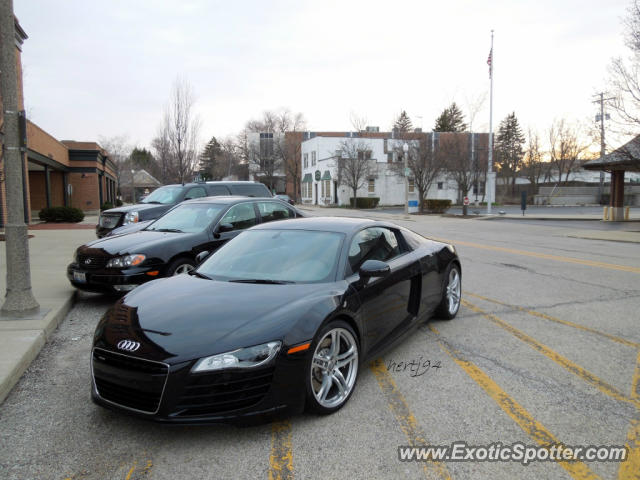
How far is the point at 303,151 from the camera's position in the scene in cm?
6228

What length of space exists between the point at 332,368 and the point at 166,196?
1061 cm

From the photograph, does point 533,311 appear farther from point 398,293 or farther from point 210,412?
point 210,412

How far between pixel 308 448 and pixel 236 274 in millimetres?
1713

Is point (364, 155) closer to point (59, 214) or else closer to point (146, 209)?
point (59, 214)

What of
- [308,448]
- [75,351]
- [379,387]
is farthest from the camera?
[75,351]

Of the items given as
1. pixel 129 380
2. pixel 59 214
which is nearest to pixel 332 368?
pixel 129 380

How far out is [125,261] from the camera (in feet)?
20.1

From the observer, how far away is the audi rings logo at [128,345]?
2.98 m

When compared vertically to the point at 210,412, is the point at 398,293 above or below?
above

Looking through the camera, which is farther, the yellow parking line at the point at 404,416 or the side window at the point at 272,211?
the side window at the point at 272,211

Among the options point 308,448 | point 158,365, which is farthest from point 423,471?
point 158,365

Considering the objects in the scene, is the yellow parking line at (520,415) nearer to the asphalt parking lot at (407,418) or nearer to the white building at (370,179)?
the asphalt parking lot at (407,418)

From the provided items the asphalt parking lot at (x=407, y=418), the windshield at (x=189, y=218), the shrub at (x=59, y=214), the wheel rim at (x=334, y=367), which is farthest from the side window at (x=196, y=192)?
the shrub at (x=59, y=214)

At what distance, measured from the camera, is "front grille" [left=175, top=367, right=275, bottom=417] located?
2.81 meters
